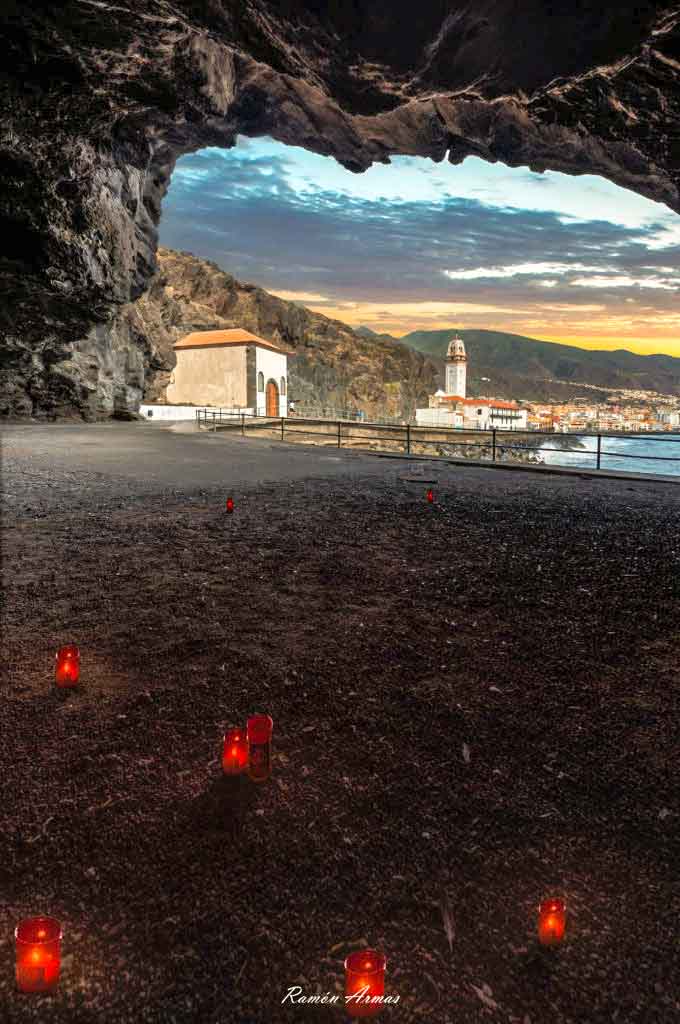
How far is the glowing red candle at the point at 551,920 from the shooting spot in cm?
153

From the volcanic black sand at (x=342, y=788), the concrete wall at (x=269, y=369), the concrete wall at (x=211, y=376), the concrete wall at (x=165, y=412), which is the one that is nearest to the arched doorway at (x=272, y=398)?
the concrete wall at (x=269, y=369)

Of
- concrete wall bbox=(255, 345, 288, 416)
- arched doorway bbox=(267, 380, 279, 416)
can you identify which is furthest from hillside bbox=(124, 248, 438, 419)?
arched doorway bbox=(267, 380, 279, 416)

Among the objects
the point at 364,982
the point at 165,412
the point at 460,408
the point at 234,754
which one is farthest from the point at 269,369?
the point at 460,408

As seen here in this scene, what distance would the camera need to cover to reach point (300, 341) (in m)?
99.9

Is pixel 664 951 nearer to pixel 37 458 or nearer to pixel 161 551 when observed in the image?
pixel 161 551

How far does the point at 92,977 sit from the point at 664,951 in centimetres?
154

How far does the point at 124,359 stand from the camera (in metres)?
37.8

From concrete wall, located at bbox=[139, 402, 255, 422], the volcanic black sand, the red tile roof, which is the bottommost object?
the volcanic black sand

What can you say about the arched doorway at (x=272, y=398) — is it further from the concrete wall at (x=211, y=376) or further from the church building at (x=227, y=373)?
the concrete wall at (x=211, y=376)

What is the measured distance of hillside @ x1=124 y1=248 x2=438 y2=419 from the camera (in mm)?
67562

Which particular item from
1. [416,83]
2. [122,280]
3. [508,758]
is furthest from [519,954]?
[122,280]

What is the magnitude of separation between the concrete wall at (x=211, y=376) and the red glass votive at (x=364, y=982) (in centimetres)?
5634

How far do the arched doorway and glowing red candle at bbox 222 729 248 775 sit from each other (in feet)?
194

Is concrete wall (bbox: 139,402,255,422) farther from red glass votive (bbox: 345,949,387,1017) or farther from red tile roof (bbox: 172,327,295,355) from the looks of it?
red glass votive (bbox: 345,949,387,1017)
